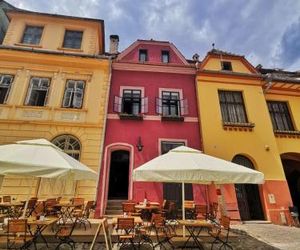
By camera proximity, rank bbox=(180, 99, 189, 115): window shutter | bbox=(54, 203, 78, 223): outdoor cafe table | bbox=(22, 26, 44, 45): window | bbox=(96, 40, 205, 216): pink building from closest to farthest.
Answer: bbox=(54, 203, 78, 223): outdoor cafe table < bbox=(96, 40, 205, 216): pink building < bbox=(180, 99, 189, 115): window shutter < bbox=(22, 26, 44, 45): window

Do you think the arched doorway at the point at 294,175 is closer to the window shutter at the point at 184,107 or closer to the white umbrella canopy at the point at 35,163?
the window shutter at the point at 184,107

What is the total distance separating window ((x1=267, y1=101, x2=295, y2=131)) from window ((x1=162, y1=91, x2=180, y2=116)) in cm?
600

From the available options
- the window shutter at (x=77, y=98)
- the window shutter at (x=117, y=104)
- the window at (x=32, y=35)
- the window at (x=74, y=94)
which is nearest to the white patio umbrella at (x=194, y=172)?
the window shutter at (x=117, y=104)

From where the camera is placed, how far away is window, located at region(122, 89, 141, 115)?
1191 centimetres

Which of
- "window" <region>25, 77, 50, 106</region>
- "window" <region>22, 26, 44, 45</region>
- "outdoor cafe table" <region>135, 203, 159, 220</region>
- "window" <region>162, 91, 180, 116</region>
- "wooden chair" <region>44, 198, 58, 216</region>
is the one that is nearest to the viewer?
"wooden chair" <region>44, 198, 58, 216</region>

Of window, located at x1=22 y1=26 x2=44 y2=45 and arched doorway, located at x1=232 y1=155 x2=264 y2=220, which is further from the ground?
window, located at x1=22 y1=26 x2=44 y2=45

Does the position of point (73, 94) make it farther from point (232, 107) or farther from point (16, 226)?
point (232, 107)

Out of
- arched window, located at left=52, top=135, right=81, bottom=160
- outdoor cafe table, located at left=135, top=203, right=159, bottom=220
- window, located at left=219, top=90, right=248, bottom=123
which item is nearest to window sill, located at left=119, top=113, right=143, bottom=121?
arched window, located at left=52, top=135, right=81, bottom=160

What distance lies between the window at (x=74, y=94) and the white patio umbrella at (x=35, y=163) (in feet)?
18.9

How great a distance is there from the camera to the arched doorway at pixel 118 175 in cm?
1140

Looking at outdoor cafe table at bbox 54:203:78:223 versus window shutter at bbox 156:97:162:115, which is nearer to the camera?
outdoor cafe table at bbox 54:203:78:223

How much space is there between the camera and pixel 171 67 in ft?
42.3

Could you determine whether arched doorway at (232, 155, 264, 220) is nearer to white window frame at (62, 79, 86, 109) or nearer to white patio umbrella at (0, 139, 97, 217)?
white patio umbrella at (0, 139, 97, 217)

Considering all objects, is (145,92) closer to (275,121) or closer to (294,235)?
(275,121)
